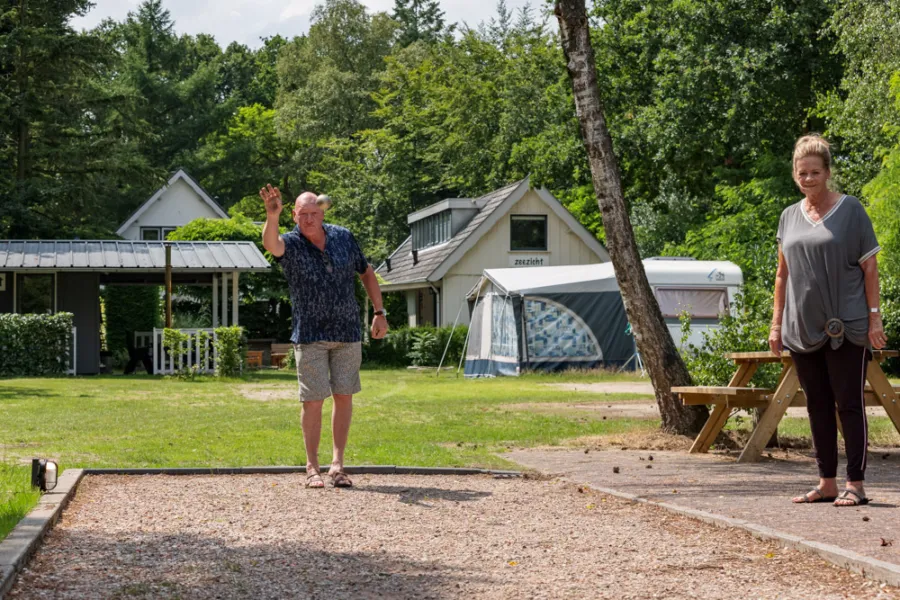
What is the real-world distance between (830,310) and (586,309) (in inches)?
794

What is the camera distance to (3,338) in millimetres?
24031

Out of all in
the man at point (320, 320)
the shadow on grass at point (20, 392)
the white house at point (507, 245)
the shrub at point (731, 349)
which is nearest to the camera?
the man at point (320, 320)

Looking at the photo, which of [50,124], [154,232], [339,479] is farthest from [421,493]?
[154,232]

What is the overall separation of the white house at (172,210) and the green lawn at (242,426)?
2725 centimetres

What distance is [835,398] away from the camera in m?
6.20

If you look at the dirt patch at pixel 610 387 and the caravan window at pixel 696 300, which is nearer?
the dirt patch at pixel 610 387

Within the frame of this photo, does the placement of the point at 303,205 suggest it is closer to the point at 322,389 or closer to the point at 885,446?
the point at 322,389

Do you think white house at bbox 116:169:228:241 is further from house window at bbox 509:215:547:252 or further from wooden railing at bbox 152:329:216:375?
wooden railing at bbox 152:329:216:375

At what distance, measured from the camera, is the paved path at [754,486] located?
532 cm

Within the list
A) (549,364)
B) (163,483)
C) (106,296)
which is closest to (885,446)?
(163,483)

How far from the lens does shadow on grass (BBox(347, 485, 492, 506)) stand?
671cm

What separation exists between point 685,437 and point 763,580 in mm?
5529

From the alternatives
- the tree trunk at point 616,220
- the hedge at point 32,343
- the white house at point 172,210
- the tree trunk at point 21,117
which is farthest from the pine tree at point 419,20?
the tree trunk at point 616,220

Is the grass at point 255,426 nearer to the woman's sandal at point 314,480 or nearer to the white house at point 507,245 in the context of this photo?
the woman's sandal at point 314,480
